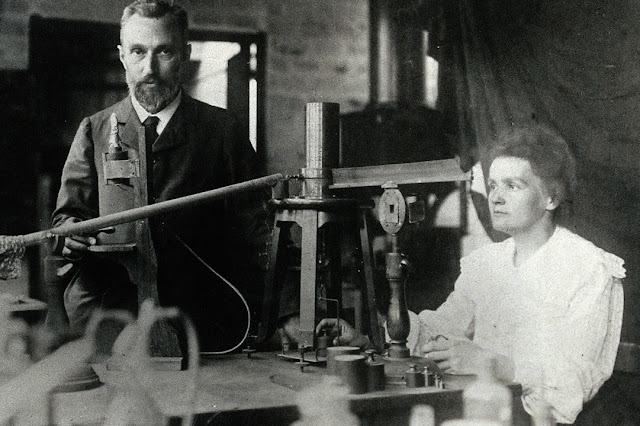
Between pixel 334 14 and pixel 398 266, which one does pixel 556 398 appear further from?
pixel 334 14

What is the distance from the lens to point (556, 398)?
2.01 metres

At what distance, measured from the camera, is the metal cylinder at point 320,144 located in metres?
2.34

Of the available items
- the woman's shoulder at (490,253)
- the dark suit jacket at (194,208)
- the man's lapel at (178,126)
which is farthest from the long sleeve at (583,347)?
the man's lapel at (178,126)

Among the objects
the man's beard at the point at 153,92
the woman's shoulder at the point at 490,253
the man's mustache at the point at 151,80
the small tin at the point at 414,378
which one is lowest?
the small tin at the point at 414,378

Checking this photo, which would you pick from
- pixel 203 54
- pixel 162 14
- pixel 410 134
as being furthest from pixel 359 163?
pixel 162 14

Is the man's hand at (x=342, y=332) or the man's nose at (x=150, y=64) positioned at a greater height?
the man's nose at (x=150, y=64)

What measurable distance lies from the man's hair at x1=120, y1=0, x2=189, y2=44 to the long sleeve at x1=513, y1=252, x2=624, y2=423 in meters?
1.44

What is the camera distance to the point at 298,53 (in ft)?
8.36

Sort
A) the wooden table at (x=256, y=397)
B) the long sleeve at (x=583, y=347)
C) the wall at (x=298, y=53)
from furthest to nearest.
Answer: the wall at (x=298, y=53)
the long sleeve at (x=583, y=347)
the wooden table at (x=256, y=397)

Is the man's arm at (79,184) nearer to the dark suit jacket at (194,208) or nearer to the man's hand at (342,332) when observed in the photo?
the dark suit jacket at (194,208)

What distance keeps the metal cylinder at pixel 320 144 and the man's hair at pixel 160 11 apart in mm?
477

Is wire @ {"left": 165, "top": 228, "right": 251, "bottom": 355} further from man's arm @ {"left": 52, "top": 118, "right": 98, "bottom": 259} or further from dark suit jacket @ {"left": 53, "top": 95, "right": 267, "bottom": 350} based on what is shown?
man's arm @ {"left": 52, "top": 118, "right": 98, "bottom": 259}

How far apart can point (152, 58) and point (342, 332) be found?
3.45 feet

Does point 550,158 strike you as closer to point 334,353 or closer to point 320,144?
point 320,144
